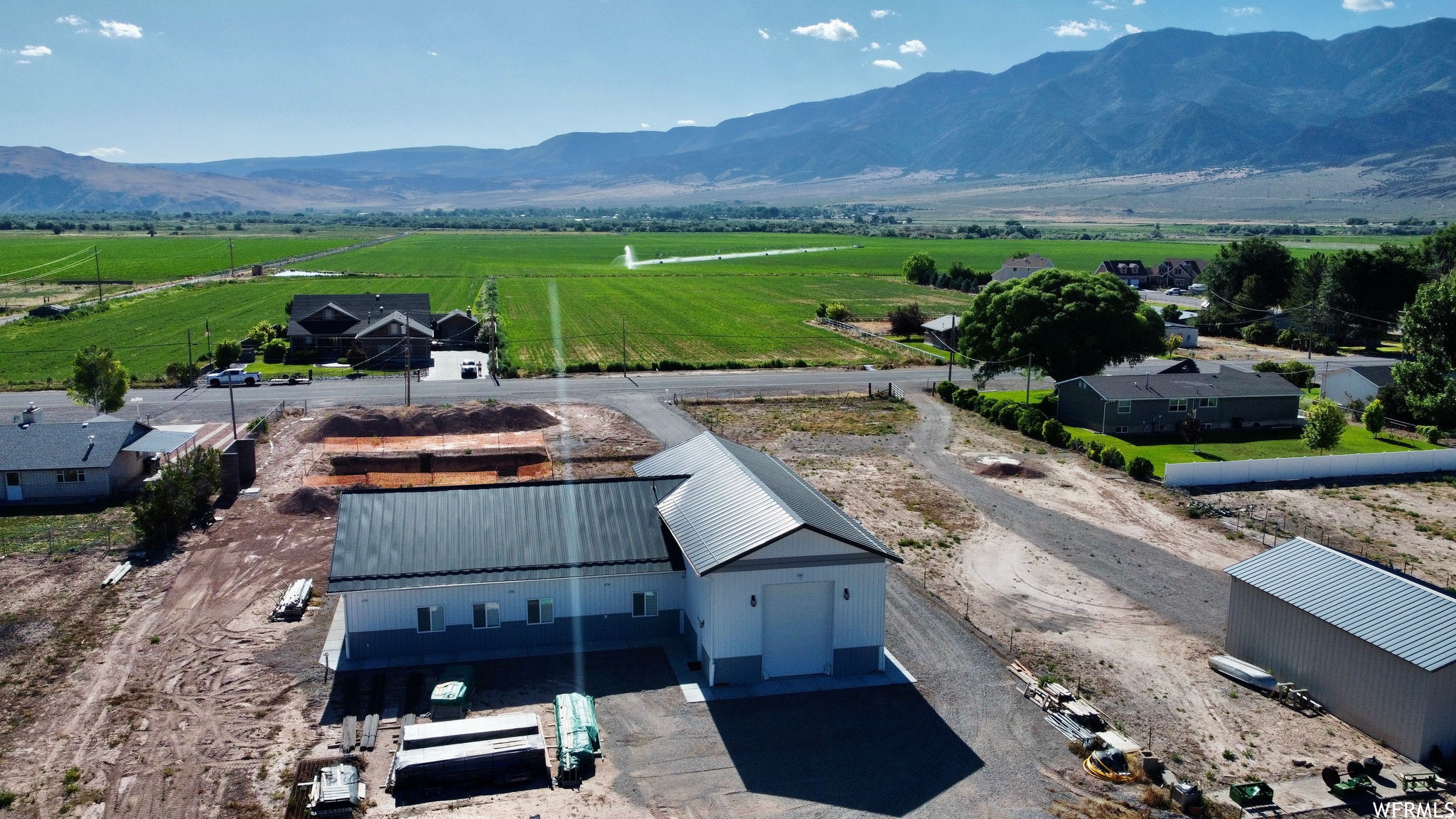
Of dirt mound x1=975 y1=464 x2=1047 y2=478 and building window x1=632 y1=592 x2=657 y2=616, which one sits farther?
dirt mound x1=975 y1=464 x2=1047 y2=478

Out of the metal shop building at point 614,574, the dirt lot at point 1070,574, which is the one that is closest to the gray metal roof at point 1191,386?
the dirt lot at point 1070,574

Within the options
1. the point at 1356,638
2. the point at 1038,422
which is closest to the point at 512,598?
the point at 1356,638

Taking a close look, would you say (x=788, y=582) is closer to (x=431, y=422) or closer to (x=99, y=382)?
(x=431, y=422)

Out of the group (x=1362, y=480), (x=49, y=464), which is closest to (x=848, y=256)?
(x=1362, y=480)

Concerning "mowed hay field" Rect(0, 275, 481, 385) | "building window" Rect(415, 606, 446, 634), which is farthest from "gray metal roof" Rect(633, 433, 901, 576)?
"mowed hay field" Rect(0, 275, 481, 385)

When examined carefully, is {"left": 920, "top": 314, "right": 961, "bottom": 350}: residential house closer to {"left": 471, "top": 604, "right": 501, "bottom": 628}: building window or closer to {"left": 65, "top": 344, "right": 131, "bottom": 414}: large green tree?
{"left": 65, "top": 344, "right": 131, "bottom": 414}: large green tree
